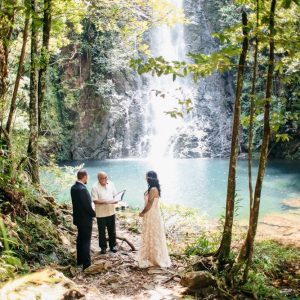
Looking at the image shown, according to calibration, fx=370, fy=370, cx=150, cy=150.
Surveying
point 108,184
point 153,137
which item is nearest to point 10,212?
point 108,184

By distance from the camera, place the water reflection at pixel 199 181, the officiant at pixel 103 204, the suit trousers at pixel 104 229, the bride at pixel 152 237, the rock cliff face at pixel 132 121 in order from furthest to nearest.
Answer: the rock cliff face at pixel 132 121 → the water reflection at pixel 199 181 → the suit trousers at pixel 104 229 → the officiant at pixel 103 204 → the bride at pixel 152 237

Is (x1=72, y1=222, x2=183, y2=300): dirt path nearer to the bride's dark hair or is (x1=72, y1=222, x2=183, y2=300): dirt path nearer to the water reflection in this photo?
the bride's dark hair

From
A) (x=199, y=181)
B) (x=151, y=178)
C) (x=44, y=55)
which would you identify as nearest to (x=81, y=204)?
(x=151, y=178)

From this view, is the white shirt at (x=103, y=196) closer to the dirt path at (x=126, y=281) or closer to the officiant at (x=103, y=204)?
the officiant at (x=103, y=204)

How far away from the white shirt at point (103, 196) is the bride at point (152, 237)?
0.70 metres

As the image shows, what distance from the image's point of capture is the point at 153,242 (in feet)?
17.3

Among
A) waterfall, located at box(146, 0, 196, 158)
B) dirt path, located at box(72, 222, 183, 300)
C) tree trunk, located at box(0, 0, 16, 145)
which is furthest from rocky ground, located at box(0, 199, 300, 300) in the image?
waterfall, located at box(146, 0, 196, 158)

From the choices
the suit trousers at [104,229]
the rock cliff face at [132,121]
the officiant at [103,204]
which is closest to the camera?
the officiant at [103,204]

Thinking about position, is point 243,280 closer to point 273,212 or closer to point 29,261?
point 29,261

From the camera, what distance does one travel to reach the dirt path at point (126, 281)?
4164 millimetres

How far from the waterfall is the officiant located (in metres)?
22.1

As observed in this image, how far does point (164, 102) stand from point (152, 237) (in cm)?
2702

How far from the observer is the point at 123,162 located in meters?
26.2

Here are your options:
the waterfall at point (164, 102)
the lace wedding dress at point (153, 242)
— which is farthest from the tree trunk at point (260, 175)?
the waterfall at point (164, 102)
